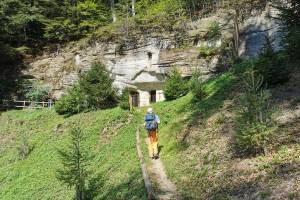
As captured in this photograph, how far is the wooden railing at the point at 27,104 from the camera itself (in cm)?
4105

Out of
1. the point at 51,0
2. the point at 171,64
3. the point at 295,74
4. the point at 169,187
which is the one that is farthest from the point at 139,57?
the point at 169,187

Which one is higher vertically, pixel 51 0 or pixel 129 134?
pixel 51 0

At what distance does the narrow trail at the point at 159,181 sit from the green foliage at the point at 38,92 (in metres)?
26.8

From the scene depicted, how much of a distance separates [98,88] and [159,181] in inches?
770

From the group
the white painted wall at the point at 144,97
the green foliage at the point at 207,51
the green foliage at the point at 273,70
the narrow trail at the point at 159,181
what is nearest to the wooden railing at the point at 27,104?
the white painted wall at the point at 144,97

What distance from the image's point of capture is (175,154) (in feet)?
55.9

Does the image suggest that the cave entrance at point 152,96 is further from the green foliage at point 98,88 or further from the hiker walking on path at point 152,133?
the hiker walking on path at point 152,133

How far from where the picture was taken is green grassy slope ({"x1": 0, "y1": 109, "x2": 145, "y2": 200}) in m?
16.0

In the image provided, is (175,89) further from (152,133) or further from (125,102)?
(152,133)

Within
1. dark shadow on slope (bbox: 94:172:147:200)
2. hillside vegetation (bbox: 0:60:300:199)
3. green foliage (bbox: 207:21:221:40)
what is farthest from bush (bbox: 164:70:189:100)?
dark shadow on slope (bbox: 94:172:147:200)

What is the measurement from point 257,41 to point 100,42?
53.6 feet

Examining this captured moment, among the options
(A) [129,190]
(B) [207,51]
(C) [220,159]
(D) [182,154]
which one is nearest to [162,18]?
(B) [207,51]

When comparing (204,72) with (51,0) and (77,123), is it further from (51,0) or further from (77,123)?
(51,0)

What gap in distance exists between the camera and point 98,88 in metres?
32.7
